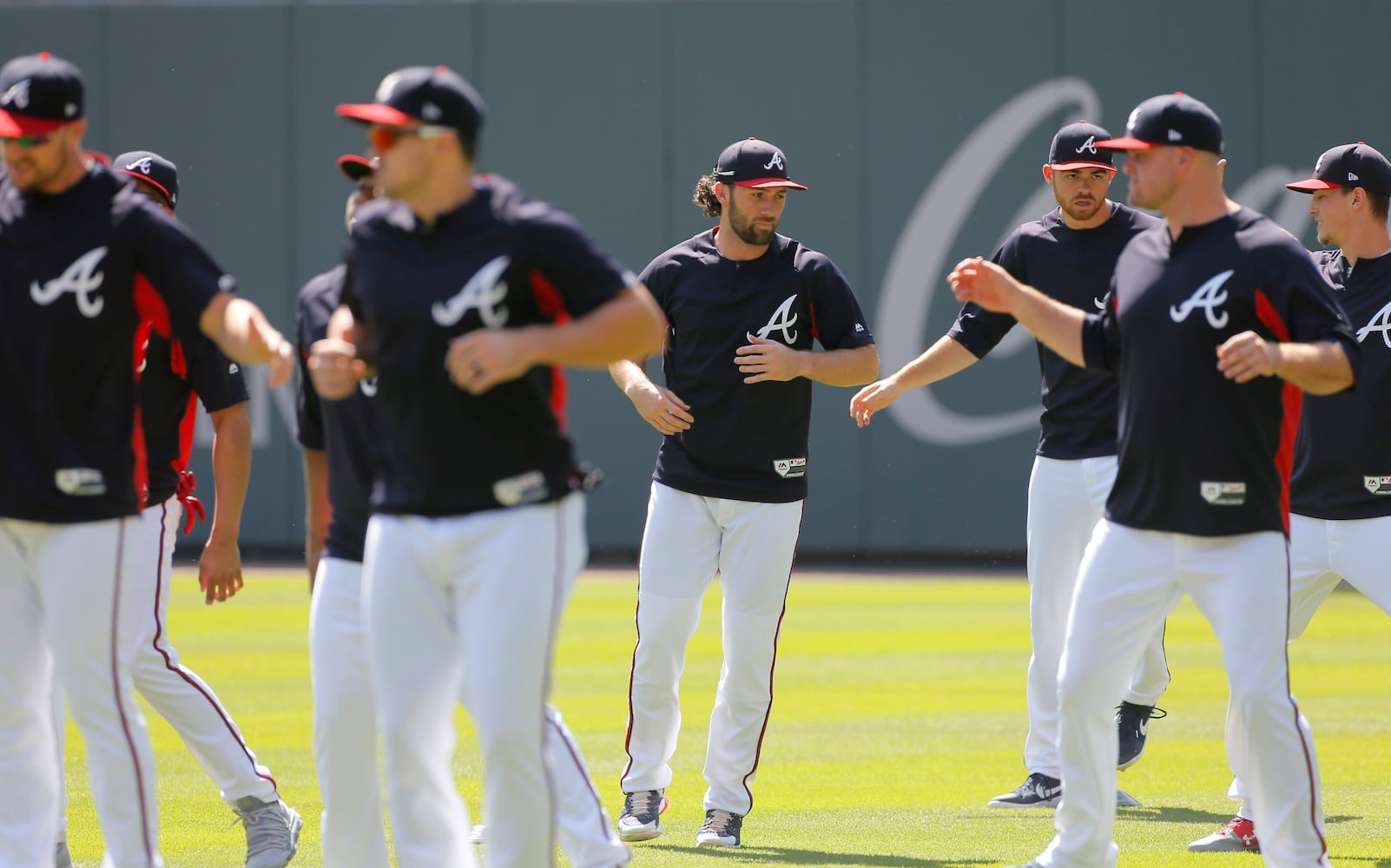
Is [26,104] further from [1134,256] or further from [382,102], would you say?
[1134,256]

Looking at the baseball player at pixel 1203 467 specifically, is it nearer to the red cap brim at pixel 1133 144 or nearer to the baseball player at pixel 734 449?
the red cap brim at pixel 1133 144

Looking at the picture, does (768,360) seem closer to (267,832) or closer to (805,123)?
(267,832)

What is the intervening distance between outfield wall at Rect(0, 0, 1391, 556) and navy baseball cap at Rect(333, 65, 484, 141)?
17.2m

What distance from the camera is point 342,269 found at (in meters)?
5.31

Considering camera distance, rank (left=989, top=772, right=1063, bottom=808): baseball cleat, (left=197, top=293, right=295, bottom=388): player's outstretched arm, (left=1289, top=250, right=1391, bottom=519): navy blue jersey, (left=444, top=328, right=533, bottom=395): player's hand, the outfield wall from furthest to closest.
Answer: the outfield wall < (left=989, top=772, right=1063, bottom=808): baseball cleat < (left=1289, top=250, right=1391, bottom=519): navy blue jersey < (left=197, top=293, right=295, bottom=388): player's outstretched arm < (left=444, top=328, right=533, bottom=395): player's hand

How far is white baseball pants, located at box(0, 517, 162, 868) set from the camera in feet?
17.5

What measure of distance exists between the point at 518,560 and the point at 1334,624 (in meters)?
13.7

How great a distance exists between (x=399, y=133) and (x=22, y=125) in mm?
1369

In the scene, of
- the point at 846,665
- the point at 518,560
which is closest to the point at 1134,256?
the point at 518,560

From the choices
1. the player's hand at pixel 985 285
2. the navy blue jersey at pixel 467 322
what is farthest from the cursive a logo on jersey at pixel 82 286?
the player's hand at pixel 985 285

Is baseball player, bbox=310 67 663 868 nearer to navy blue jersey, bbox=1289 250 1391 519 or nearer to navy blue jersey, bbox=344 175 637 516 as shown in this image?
navy blue jersey, bbox=344 175 637 516

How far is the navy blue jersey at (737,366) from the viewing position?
799cm

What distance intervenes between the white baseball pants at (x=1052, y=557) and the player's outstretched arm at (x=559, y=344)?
4.16 meters

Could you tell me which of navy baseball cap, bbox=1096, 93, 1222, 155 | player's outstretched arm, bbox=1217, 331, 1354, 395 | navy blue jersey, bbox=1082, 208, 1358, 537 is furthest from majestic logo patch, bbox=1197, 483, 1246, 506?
navy baseball cap, bbox=1096, 93, 1222, 155
